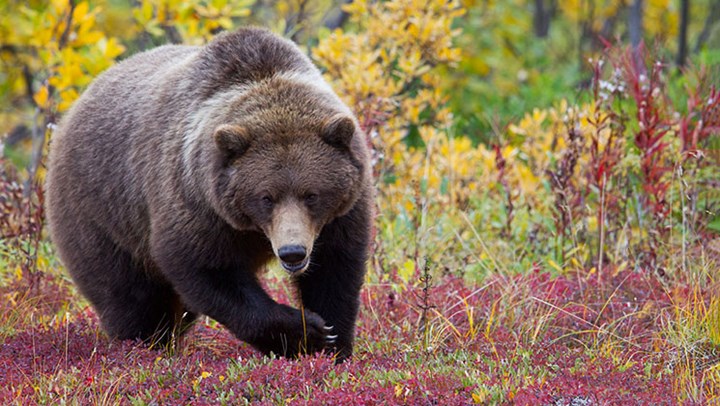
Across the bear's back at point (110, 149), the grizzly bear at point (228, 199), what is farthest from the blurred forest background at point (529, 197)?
the bear's back at point (110, 149)

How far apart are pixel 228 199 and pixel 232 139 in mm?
289

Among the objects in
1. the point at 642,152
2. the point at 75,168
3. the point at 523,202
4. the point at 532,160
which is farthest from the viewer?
the point at 532,160

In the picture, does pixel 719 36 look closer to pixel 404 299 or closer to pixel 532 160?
pixel 532 160

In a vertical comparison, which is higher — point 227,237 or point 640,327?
point 227,237

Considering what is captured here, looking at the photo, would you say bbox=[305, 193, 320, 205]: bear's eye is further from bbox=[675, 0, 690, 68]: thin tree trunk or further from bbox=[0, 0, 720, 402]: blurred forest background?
bbox=[675, 0, 690, 68]: thin tree trunk

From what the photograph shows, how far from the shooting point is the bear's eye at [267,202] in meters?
4.84

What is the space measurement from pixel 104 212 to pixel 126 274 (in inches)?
14.5

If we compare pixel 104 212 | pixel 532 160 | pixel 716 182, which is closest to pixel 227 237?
pixel 104 212

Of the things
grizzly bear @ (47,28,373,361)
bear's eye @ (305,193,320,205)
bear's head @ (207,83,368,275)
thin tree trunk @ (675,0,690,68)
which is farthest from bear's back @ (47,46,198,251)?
thin tree trunk @ (675,0,690,68)

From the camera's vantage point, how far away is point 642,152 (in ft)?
21.6

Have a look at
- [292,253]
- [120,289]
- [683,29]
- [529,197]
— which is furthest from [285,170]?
[683,29]

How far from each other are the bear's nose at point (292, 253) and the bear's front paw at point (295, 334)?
442 millimetres

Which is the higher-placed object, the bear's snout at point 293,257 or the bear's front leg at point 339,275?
the bear's snout at point 293,257

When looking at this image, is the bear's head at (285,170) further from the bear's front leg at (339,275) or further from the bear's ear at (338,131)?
the bear's front leg at (339,275)
